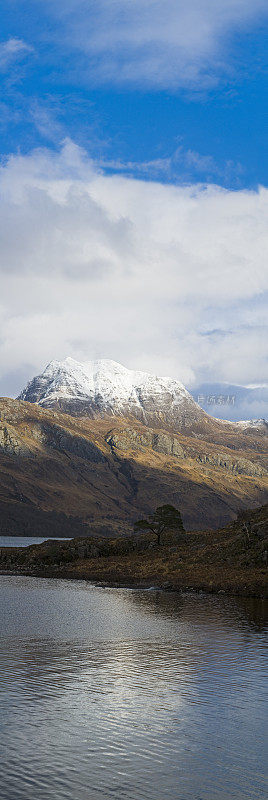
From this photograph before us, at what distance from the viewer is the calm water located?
794 inches

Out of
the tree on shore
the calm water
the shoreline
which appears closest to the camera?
the calm water

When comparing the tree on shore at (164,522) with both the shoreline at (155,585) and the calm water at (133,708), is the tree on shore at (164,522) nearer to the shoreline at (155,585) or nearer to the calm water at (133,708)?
the shoreline at (155,585)

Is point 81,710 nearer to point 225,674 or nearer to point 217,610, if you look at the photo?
point 225,674

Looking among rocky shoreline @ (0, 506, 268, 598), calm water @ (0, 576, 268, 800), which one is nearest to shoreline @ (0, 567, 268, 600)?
rocky shoreline @ (0, 506, 268, 598)

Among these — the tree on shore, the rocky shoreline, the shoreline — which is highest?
the tree on shore

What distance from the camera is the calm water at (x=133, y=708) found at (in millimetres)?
20172

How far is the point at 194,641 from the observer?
147 ft

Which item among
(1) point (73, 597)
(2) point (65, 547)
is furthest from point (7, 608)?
(2) point (65, 547)

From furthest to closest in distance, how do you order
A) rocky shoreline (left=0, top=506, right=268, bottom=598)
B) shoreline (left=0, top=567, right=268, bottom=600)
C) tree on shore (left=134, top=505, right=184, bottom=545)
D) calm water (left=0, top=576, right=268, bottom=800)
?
tree on shore (left=134, top=505, right=184, bottom=545)
rocky shoreline (left=0, top=506, right=268, bottom=598)
shoreline (left=0, top=567, right=268, bottom=600)
calm water (left=0, top=576, right=268, bottom=800)

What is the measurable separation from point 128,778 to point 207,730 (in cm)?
650

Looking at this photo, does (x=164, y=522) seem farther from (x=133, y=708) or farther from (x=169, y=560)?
(x=133, y=708)

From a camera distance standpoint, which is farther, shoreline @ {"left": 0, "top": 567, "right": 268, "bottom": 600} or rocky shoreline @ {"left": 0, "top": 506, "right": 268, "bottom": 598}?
rocky shoreline @ {"left": 0, "top": 506, "right": 268, "bottom": 598}

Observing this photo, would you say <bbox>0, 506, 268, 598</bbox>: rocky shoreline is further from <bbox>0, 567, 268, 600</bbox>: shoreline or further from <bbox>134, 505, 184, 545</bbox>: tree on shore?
<bbox>134, 505, 184, 545</bbox>: tree on shore

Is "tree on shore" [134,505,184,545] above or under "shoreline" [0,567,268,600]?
above
